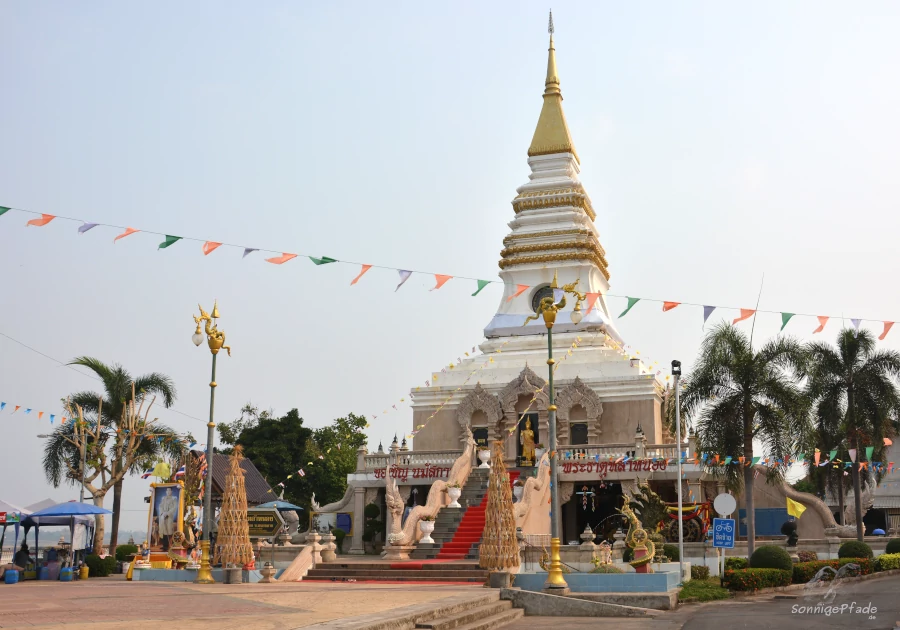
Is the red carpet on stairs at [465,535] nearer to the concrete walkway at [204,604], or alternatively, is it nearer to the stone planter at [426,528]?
the stone planter at [426,528]

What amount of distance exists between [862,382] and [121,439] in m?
25.9

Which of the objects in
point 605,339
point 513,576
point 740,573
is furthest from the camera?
point 605,339

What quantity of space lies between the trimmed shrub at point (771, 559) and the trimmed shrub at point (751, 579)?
21.0 inches

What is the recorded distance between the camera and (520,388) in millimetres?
40906

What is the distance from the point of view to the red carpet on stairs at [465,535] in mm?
29500

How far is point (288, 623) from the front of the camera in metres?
14.6

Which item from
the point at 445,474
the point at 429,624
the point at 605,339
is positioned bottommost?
the point at 429,624

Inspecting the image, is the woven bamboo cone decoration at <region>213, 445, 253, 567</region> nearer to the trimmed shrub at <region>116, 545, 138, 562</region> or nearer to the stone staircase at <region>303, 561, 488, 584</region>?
the stone staircase at <region>303, 561, 488, 584</region>

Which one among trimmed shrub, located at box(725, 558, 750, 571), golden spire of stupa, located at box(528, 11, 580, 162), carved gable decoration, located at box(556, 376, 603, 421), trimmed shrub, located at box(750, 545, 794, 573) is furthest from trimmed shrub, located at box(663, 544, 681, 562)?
golden spire of stupa, located at box(528, 11, 580, 162)

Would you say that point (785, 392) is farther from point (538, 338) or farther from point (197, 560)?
point (197, 560)

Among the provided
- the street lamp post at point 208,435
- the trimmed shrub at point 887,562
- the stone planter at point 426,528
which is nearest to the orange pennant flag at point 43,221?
the street lamp post at point 208,435

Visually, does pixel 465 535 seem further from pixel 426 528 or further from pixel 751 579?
pixel 751 579

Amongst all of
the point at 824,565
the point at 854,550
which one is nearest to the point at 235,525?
the point at 824,565

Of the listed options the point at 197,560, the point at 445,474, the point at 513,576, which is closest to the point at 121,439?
the point at 197,560
